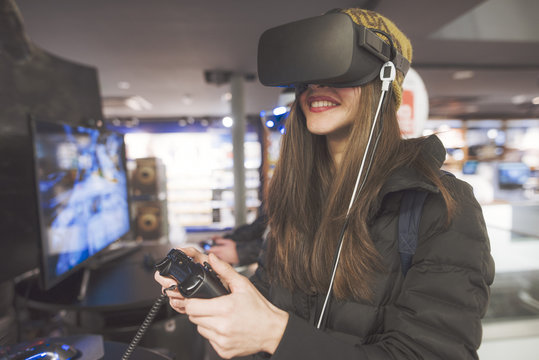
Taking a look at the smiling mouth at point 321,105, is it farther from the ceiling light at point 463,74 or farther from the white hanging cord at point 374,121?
the ceiling light at point 463,74

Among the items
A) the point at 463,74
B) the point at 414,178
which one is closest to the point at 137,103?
the point at 463,74

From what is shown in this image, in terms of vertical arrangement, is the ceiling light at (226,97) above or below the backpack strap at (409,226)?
above

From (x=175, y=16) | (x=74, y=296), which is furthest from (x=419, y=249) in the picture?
(x=175, y=16)

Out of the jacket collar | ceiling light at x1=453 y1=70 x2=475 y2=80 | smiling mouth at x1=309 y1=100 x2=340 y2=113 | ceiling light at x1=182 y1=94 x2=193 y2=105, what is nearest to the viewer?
the jacket collar

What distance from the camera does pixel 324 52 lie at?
60 cm

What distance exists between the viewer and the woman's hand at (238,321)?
0.44 meters

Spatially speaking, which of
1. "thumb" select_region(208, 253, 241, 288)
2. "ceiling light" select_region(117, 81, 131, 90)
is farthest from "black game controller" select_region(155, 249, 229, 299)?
"ceiling light" select_region(117, 81, 131, 90)

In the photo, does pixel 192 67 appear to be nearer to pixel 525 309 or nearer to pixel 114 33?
pixel 114 33

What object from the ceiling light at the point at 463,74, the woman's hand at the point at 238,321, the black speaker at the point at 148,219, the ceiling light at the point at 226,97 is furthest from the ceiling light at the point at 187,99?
the woman's hand at the point at 238,321

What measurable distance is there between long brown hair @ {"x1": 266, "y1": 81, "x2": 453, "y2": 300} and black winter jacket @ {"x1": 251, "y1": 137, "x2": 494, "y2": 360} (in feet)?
0.09

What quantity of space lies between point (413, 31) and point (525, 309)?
9.09 ft

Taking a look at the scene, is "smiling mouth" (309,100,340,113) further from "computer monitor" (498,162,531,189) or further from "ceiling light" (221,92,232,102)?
"computer monitor" (498,162,531,189)

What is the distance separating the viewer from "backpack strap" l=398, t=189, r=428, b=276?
58 cm

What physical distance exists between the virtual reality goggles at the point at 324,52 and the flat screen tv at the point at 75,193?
2.78ft
